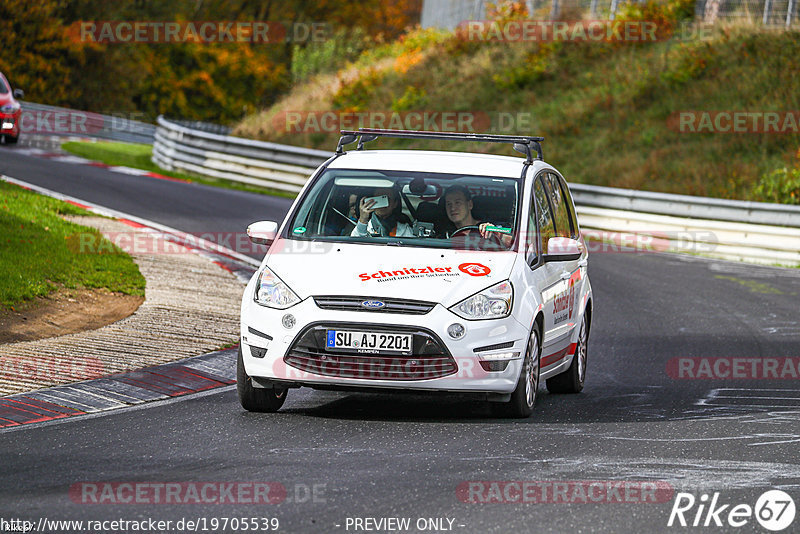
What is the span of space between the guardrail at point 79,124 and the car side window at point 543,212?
3207 cm

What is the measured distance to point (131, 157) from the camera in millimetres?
34250

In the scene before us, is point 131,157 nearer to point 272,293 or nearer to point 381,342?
point 272,293

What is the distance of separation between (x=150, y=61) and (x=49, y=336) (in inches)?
2082

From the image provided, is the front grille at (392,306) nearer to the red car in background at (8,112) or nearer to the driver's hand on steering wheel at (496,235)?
the driver's hand on steering wheel at (496,235)

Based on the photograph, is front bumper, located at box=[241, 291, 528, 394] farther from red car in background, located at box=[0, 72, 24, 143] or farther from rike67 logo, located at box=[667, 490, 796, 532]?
red car in background, located at box=[0, 72, 24, 143]

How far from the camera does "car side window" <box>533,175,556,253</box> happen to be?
9.27m

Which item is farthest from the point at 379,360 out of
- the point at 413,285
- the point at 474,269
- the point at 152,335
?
the point at 152,335

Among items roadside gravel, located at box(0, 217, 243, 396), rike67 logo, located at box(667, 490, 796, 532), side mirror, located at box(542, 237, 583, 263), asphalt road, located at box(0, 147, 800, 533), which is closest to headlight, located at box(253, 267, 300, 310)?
asphalt road, located at box(0, 147, 800, 533)

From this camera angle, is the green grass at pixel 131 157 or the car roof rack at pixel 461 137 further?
the green grass at pixel 131 157

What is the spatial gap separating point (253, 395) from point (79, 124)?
3475 cm

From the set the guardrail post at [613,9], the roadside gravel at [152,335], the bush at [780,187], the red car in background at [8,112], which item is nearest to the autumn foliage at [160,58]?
the guardrail post at [613,9]

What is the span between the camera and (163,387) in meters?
9.17

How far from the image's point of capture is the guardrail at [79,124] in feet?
133

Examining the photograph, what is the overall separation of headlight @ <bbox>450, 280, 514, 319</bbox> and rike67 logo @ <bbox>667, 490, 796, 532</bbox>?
2.13m
